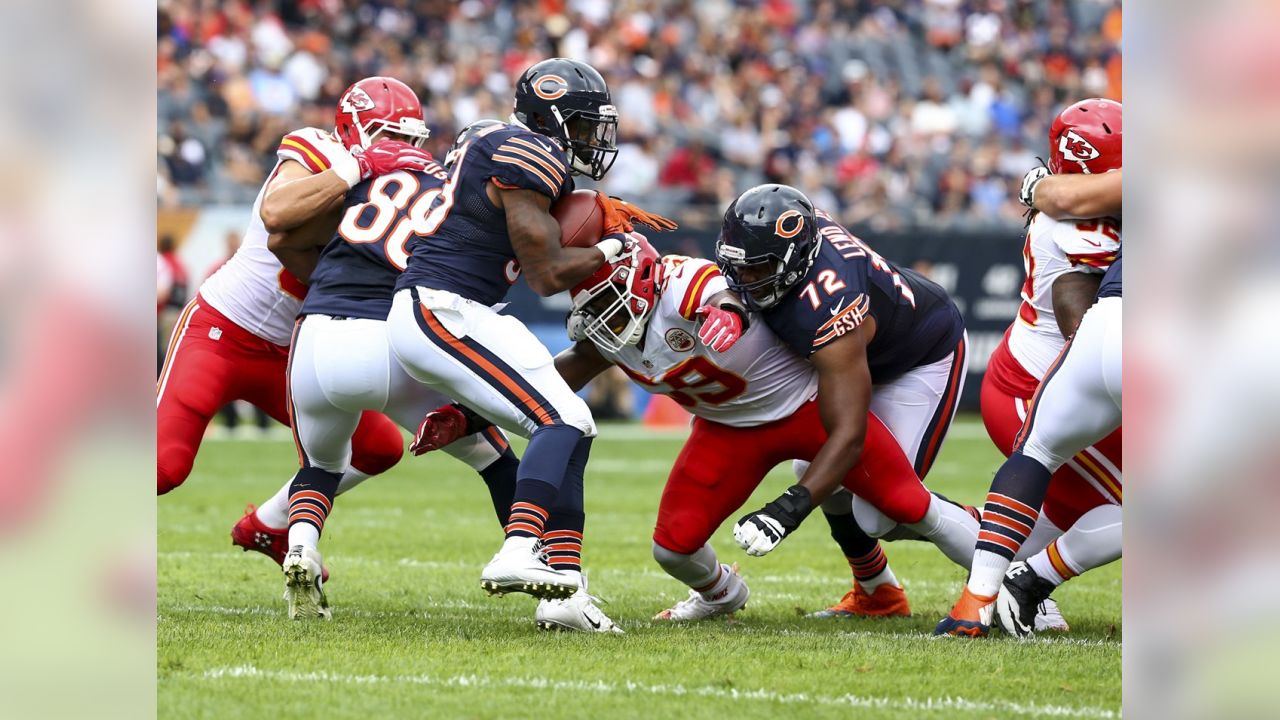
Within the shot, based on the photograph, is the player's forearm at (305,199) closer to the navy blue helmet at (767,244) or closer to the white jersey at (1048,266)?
the navy blue helmet at (767,244)

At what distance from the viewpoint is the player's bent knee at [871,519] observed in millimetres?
5188

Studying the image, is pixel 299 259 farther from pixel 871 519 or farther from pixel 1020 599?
pixel 1020 599

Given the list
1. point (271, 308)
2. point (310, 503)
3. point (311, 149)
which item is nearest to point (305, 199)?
point (311, 149)

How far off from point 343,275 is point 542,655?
1630 millimetres

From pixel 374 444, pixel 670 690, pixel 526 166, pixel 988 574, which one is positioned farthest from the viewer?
pixel 374 444

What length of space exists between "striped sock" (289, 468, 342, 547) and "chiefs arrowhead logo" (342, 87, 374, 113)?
133 cm

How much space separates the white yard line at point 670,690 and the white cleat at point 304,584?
0.98 m

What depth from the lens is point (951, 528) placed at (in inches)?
205

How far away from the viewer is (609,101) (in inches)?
197

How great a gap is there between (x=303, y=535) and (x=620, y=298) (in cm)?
135

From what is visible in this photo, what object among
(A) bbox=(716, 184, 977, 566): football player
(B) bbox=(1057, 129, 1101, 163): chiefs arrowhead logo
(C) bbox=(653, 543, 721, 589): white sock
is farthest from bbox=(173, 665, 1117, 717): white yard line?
(B) bbox=(1057, 129, 1101, 163): chiefs arrowhead logo
